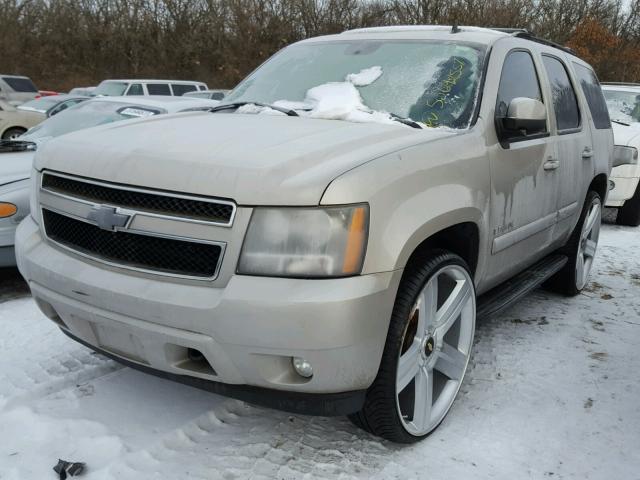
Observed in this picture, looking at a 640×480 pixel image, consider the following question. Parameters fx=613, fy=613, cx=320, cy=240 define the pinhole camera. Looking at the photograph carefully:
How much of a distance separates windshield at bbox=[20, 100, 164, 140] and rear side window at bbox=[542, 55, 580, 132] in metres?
3.65

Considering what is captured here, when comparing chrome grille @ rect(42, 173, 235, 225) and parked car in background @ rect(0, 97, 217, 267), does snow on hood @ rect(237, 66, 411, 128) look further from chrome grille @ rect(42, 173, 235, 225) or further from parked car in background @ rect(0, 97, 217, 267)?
parked car in background @ rect(0, 97, 217, 267)

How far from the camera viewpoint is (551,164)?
3.53m

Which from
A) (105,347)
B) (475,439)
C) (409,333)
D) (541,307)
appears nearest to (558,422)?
(475,439)

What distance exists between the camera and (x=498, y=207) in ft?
9.74

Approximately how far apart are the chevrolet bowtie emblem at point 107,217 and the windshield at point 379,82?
1194 mm

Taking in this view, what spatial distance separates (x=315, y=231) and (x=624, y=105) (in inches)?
315

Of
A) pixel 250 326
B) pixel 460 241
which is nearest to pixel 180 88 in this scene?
pixel 460 241

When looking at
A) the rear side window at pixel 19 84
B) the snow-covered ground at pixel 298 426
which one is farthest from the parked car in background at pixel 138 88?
the snow-covered ground at pixel 298 426

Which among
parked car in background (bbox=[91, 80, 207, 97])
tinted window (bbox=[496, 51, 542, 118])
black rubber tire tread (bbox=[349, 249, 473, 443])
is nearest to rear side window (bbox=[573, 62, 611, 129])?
tinted window (bbox=[496, 51, 542, 118])

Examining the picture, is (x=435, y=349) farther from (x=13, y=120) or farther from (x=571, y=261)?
(x=13, y=120)

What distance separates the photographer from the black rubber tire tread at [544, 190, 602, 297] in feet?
14.5

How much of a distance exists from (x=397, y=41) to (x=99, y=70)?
3522 centimetres

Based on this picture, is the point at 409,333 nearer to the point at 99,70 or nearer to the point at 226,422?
the point at 226,422

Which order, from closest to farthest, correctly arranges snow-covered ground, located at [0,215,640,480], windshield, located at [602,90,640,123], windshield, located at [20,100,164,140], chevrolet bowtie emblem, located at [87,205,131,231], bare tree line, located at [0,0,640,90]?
1. chevrolet bowtie emblem, located at [87,205,131,231]
2. snow-covered ground, located at [0,215,640,480]
3. windshield, located at [20,100,164,140]
4. windshield, located at [602,90,640,123]
5. bare tree line, located at [0,0,640,90]
